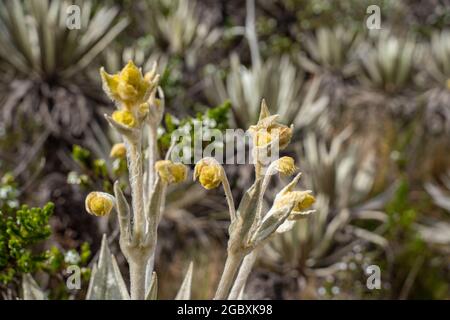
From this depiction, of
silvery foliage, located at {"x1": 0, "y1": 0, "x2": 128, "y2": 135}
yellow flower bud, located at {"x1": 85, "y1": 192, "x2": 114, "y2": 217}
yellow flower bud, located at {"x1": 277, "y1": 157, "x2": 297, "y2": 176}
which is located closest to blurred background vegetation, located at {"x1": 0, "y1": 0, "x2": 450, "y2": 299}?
silvery foliage, located at {"x1": 0, "y1": 0, "x2": 128, "y2": 135}

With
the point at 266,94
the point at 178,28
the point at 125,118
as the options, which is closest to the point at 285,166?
the point at 125,118

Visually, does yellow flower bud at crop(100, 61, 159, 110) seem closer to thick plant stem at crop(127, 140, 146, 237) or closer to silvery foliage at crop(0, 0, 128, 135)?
thick plant stem at crop(127, 140, 146, 237)

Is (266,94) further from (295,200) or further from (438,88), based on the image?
(295,200)

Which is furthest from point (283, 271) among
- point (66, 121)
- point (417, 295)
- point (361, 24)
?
point (361, 24)

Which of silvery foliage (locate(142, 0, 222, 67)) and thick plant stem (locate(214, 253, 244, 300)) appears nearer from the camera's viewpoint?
thick plant stem (locate(214, 253, 244, 300))

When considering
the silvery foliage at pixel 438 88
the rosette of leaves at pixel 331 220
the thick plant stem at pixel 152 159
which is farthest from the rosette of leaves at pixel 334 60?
the thick plant stem at pixel 152 159
